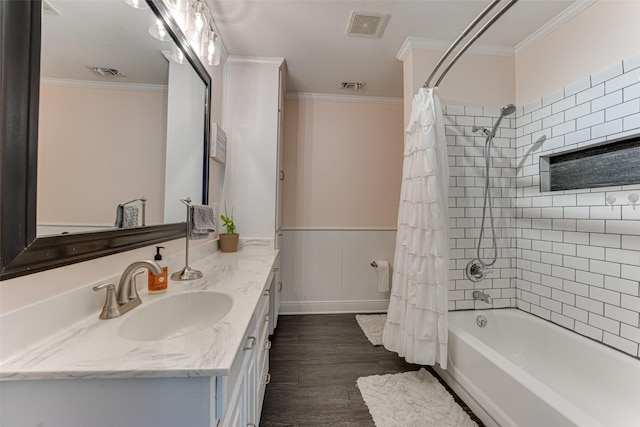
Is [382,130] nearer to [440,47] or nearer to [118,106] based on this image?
[440,47]

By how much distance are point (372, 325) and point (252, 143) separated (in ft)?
6.74

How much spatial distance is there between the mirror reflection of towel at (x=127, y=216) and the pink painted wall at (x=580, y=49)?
2554mm

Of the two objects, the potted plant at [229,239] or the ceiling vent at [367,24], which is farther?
the potted plant at [229,239]

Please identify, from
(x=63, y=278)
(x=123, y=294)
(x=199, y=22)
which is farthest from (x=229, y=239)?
(x=199, y=22)

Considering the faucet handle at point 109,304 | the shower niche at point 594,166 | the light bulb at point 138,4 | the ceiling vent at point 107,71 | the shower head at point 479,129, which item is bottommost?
the faucet handle at point 109,304

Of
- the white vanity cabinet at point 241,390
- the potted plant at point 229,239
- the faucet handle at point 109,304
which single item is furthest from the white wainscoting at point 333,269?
the faucet handle at point 109,304

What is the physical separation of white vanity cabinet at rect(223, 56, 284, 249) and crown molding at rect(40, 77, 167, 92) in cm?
96

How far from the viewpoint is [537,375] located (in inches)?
63.7

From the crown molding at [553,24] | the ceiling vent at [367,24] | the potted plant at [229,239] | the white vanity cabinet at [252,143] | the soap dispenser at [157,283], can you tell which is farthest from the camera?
the white vanity cabinet at [252,143]

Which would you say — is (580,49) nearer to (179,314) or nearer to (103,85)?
(103,85)

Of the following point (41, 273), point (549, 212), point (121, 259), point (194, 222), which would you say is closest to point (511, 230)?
point (549, 212)

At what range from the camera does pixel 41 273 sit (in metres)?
0.70

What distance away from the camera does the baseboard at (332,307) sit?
2869 mm

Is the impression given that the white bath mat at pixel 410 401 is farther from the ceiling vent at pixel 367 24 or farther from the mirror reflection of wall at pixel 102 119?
the ceiling vent at pixel 367 24
